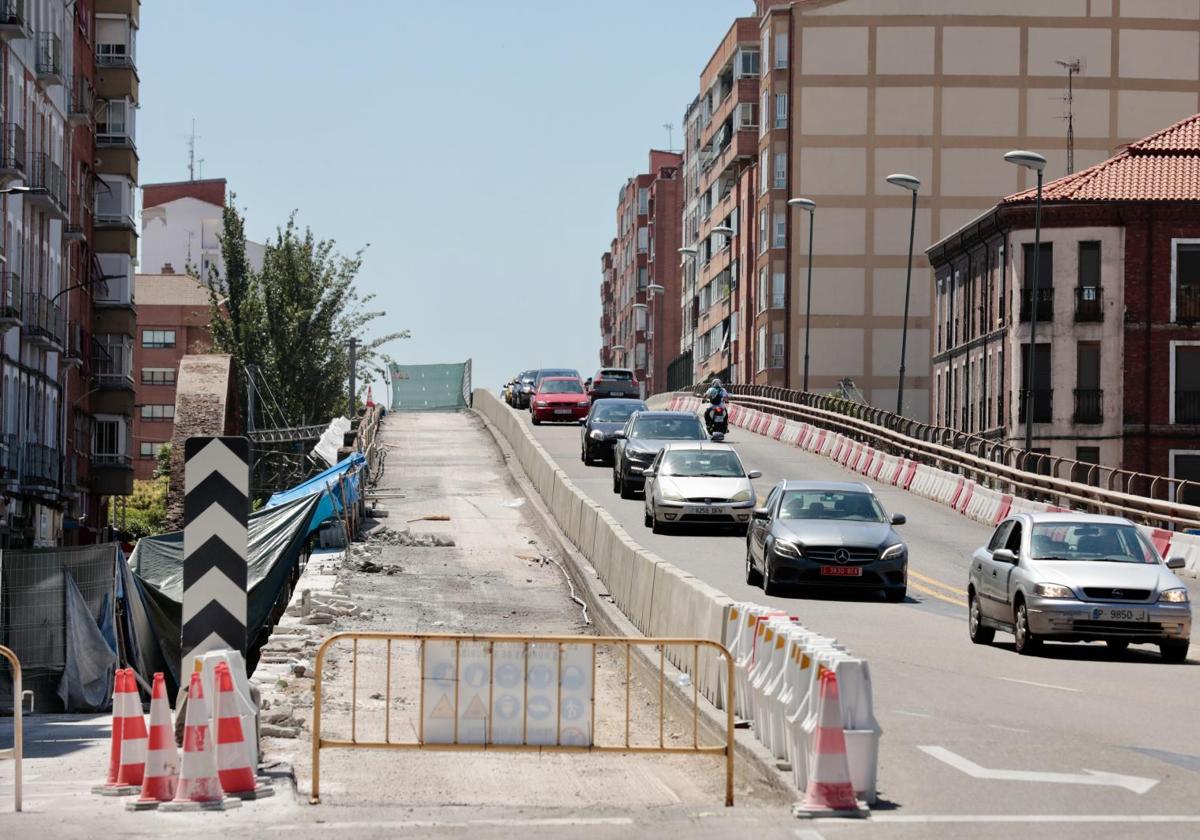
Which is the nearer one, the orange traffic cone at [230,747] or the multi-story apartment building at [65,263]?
the orange traffic cone at [230,747]

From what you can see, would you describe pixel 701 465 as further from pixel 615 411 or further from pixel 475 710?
pixel 475 710

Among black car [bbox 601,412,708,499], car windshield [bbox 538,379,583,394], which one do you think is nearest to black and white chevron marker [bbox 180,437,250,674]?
black car [bbox 601,412,708,499]

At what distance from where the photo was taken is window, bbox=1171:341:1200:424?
64.9 meters

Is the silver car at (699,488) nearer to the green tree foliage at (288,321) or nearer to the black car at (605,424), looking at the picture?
the black car at (605,424)

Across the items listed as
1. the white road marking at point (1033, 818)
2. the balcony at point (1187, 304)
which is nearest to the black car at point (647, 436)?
the balcony at point (1187, 304)

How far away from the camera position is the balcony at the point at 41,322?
57969 mm

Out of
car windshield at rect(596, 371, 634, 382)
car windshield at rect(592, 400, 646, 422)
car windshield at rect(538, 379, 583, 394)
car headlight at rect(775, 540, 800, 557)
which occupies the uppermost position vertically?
car windshield at rect(596, 371, 634, 382)

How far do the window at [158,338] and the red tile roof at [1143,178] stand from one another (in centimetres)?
8820

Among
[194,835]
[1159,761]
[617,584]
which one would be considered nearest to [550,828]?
[194,835]

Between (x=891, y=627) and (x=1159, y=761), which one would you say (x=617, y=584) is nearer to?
(x=891, y=627)

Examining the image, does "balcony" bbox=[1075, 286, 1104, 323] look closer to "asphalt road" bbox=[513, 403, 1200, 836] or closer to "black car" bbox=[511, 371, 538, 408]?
"black car" bbox=[511, 371, 538, 408]

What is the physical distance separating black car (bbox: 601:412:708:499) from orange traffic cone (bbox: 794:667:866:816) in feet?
98.7

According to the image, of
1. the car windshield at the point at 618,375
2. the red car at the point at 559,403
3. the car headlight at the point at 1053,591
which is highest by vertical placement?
the car windshield at the point at 618,375

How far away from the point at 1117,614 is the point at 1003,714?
547 centimetres
